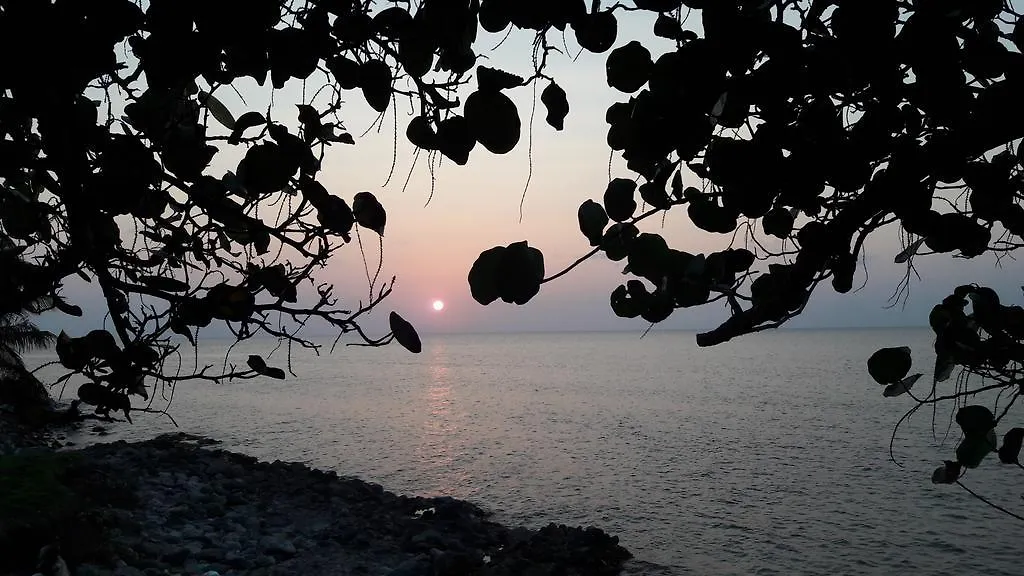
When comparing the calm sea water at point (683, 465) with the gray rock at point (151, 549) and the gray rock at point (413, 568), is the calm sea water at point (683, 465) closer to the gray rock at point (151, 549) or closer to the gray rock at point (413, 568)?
the gray rock at point (413, 568)

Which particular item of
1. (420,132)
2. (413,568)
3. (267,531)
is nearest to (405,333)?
(420,132)

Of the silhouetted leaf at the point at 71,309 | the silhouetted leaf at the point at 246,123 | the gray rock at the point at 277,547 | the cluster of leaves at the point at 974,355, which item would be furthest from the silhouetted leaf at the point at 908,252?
the gray rock at the point at 277,547

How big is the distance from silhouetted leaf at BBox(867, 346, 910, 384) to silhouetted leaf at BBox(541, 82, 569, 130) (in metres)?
1.24

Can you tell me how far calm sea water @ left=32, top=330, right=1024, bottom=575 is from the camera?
47.3 feet

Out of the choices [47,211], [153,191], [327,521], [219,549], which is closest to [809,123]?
[153,191]

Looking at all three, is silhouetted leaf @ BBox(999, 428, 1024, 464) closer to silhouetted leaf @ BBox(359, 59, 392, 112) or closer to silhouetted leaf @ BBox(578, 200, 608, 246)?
silhouetted leaf @ BBox(578, 200, 608, 246)

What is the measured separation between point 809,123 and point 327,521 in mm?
14273

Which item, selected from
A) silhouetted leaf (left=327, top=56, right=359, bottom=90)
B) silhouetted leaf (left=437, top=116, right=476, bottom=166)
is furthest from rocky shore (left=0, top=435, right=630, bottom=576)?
silhouetted leaf (left=437, top=116, right=476, bottom=166)

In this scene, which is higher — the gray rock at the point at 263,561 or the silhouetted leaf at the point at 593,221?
the silhouetted leaf at the point at 593,221

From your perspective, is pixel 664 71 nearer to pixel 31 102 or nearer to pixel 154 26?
pixel 154 26

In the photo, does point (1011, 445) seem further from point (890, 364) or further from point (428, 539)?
point (428, 539)

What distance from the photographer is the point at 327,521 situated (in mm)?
13750

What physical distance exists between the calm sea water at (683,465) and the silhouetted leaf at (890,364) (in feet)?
40.2

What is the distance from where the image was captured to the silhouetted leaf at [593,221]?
1.14m
